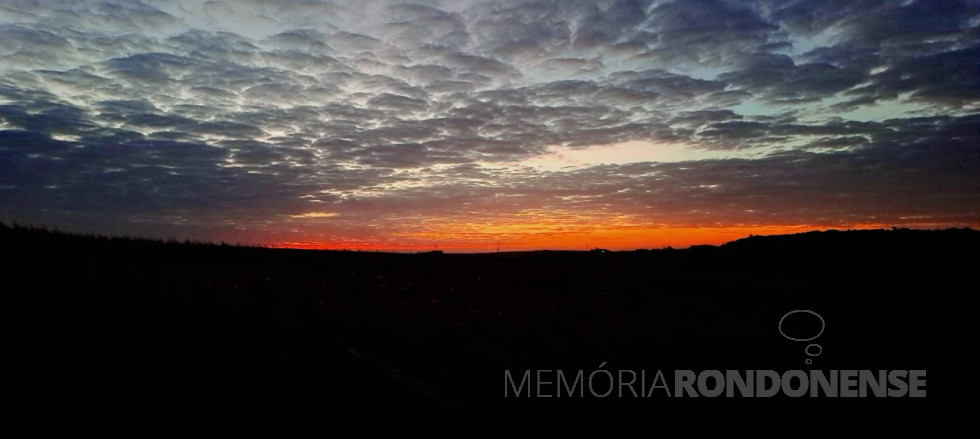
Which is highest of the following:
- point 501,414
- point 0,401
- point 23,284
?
point 23,284

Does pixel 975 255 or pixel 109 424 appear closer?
Answer: pixel 109 424

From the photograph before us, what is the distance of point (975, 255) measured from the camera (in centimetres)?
3284

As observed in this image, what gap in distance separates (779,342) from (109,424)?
43.8 feet

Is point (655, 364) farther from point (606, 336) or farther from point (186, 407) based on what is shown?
point (186, 407)

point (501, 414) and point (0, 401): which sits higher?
point (0, 401)

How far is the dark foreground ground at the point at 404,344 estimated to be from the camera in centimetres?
689

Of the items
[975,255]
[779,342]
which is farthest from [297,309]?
[975,255]

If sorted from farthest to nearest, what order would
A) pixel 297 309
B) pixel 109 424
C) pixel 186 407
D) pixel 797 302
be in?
pixel 797 302, pixel 297 309, pixel 186 407, pixel 109 424

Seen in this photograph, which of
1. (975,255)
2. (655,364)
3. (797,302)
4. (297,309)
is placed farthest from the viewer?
(975,255)

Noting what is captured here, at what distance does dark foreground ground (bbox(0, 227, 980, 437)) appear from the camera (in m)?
6.89

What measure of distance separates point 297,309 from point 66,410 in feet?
28.3

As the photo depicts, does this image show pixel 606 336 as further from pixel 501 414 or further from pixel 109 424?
pixel 109 424

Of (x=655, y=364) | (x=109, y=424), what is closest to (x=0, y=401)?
(x=109, y=424)

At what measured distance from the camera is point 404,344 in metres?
12.0
